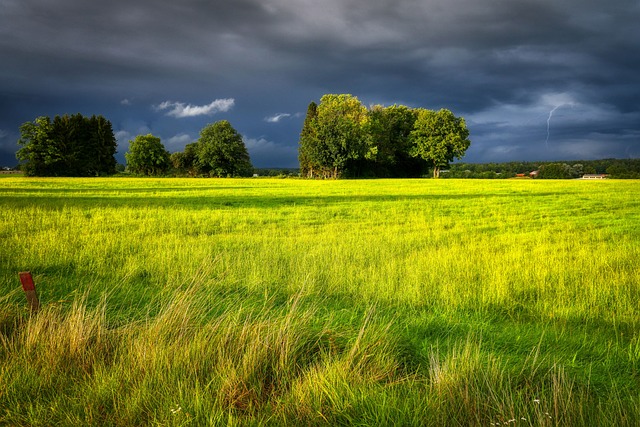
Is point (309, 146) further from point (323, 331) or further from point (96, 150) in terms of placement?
point (323, 331)

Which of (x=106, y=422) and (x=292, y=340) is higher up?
(x=292, y=340)

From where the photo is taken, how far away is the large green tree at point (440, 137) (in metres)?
91.1

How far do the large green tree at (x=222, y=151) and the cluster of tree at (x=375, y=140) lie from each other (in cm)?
1838

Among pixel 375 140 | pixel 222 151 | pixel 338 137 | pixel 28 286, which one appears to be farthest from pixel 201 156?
pixel 28 286

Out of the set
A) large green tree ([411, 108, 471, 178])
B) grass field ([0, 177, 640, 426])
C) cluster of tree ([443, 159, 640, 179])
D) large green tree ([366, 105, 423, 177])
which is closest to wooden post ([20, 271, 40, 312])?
grass field ([0, 177, 640, 426])

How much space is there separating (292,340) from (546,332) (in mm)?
3989

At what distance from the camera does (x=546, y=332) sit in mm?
6441

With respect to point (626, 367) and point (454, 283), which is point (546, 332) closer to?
point (626, 367)

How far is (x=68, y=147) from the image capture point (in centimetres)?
10075

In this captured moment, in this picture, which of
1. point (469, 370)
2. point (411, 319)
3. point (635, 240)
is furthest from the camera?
point (635, 240)

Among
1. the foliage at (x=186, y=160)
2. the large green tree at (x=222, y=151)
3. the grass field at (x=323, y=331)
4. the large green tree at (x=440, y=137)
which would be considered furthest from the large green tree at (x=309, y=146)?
the grass field at (x=323, y=331)

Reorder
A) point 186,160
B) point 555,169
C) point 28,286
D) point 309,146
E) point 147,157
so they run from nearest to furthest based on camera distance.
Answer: point 28,286, point 309,146, point 555,169, point 147,157, point 186,160

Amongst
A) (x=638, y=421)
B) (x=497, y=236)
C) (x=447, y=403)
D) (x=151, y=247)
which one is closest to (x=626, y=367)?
(x=638, y=421)

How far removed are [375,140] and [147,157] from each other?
7266cm
